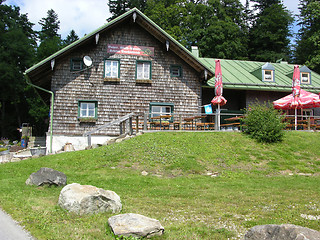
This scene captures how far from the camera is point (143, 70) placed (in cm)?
2109

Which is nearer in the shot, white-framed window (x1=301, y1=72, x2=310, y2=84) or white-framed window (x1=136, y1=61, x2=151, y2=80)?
white-framed window (x1=136, y1=61, x2=151, y2=80)

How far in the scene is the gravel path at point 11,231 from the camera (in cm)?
537

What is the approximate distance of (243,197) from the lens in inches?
332

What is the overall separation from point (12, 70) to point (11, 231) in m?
40.8

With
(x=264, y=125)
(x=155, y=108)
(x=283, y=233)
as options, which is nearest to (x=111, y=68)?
(x=155, y=108)

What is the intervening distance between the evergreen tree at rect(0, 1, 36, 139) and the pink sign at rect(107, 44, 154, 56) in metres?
26.2

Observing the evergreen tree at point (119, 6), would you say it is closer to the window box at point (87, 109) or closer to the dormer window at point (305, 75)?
the dormer window at point (305, 75)

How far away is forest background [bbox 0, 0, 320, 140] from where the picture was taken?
1528 inches

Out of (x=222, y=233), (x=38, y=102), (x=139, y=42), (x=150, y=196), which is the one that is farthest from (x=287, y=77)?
(x=38, y=102)

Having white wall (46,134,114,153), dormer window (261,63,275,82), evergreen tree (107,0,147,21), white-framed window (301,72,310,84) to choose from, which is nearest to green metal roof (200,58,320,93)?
dormer window (261,63,275,82)

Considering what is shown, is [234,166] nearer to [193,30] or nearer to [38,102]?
[193,30]

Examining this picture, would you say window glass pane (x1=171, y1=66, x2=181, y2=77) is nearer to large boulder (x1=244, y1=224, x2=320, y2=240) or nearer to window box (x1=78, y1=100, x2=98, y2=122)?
window box (x1=78, y1=100, x2=98, y2=122)

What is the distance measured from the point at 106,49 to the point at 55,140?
673 centimetres

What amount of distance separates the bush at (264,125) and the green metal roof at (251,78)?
639 cm
